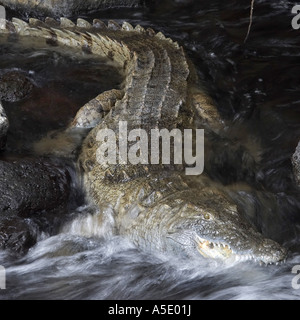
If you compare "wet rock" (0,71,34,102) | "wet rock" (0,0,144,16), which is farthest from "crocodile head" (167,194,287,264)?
"wet rock" (0,0,144,16)

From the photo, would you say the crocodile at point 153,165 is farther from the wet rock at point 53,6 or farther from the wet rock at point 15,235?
the wet rock at point 53,6

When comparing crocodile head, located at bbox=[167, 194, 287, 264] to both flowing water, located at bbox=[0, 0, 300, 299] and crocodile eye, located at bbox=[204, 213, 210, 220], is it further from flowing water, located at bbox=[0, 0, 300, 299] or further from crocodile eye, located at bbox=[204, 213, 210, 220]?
flowing water, located at bbox=[0, 0, 300, 299]

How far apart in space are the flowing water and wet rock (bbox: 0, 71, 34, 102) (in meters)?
0.16

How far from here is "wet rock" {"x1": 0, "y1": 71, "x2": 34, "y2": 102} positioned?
18.8ft

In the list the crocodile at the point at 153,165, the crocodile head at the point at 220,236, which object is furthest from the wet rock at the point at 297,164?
the crocodile head at the point at 220,236

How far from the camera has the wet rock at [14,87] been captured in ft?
18.8

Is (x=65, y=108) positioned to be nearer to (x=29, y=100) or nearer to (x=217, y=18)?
(x=29, y=100)

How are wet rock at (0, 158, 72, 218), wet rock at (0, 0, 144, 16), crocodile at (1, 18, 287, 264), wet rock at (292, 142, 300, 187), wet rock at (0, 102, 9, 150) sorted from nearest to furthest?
crocodile at (1, 18, 287, 264)
wet rock at (0, 158, 72, 218)
wet rock at (0, 102, 9, 150)
wet rock at (292, 142, 300, 187)
wet rock at (0, 0, 144, 16)

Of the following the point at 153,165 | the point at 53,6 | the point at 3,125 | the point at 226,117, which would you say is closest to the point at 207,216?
the point at 153,165

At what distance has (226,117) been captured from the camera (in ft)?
19.2

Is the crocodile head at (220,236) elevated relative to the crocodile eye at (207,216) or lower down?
lower down

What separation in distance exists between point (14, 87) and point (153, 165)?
211cm

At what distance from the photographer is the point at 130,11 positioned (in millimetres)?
7816
